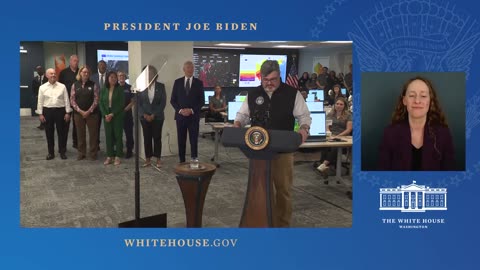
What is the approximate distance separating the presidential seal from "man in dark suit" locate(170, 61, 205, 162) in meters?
1.21

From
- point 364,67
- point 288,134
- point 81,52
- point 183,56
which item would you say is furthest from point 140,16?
point 364,67

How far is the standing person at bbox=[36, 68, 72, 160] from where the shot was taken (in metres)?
3.26

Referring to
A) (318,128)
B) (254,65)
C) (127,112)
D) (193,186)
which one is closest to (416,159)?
(254,65)

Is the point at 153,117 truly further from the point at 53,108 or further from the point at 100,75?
the point at 53,108

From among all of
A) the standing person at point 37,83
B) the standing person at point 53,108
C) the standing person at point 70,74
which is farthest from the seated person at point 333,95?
the standing person at point 37,83

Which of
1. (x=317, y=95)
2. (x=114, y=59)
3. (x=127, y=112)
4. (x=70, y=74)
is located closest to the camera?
(x=70, y=74)

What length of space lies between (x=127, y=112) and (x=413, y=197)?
3338 mm

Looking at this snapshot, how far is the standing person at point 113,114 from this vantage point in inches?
157

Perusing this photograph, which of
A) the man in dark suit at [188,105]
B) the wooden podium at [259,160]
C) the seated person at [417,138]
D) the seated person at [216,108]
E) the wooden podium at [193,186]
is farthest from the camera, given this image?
the seated person at [216,108]

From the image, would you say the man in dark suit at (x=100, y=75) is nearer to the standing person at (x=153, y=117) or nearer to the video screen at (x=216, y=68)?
the standing person at (x=153, y=117)

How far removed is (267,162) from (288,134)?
0.22m

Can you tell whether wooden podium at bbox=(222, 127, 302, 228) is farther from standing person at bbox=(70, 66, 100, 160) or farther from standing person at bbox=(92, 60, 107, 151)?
standing person at bbox=(92, 60, 107, 151)

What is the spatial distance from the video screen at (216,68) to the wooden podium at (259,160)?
0.79m

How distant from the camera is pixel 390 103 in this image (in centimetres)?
246
